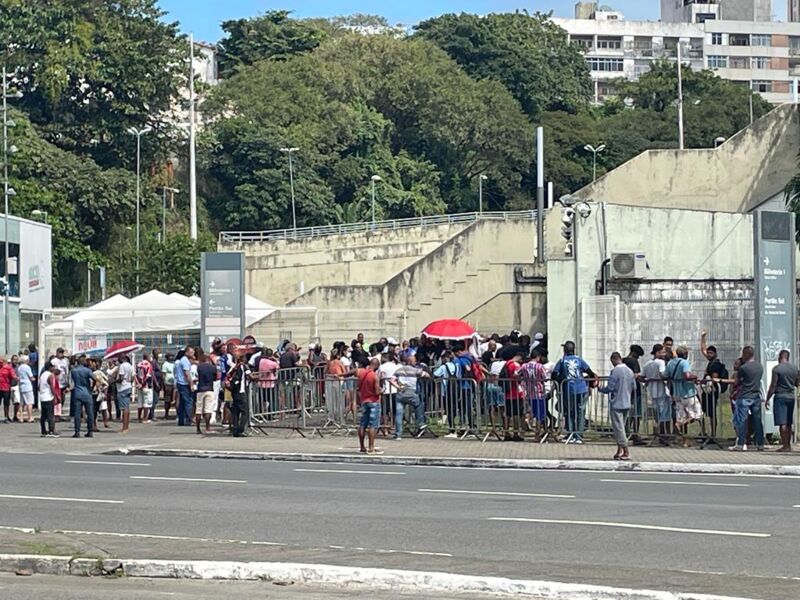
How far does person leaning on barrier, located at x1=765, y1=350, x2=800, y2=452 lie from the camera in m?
23.8

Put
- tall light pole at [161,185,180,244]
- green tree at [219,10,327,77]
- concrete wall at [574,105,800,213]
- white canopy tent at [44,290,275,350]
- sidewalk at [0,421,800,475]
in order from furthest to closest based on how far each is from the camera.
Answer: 1. green tree at [219,10,327,77]
2. tall light pole at [161,185,180,244]
3. concrete wall at [574,105,800,213]
4. white canopy tent at [44,290,275,350]
5. sidewalk at [0,421,800,475]

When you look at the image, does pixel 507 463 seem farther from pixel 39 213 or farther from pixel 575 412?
pixel 39 213

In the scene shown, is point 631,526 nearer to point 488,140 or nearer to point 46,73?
point 46,73

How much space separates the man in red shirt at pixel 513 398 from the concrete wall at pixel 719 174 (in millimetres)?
26278

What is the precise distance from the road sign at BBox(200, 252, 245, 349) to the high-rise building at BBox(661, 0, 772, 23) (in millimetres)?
119423

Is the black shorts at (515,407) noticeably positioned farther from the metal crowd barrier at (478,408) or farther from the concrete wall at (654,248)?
the concrete wall at (654,248)

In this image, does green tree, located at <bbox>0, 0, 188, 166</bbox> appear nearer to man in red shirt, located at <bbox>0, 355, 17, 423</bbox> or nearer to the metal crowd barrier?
man in red shirt, located at <bbox>0, 355, 17, 423</bbox>

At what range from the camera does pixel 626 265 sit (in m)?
36.0

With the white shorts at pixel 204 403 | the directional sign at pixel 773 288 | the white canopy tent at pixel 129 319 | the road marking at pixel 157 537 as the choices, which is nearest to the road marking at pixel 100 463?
the white shorts at pixel 204 403

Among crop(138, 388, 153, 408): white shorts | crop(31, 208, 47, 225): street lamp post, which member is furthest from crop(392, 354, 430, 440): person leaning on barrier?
crop(31, 208, 47, 225): street lamp post

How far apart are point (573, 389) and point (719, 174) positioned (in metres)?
28.0

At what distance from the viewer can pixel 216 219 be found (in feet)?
295

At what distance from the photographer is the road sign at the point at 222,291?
32.7 m

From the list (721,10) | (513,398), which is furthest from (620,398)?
(721,10)
